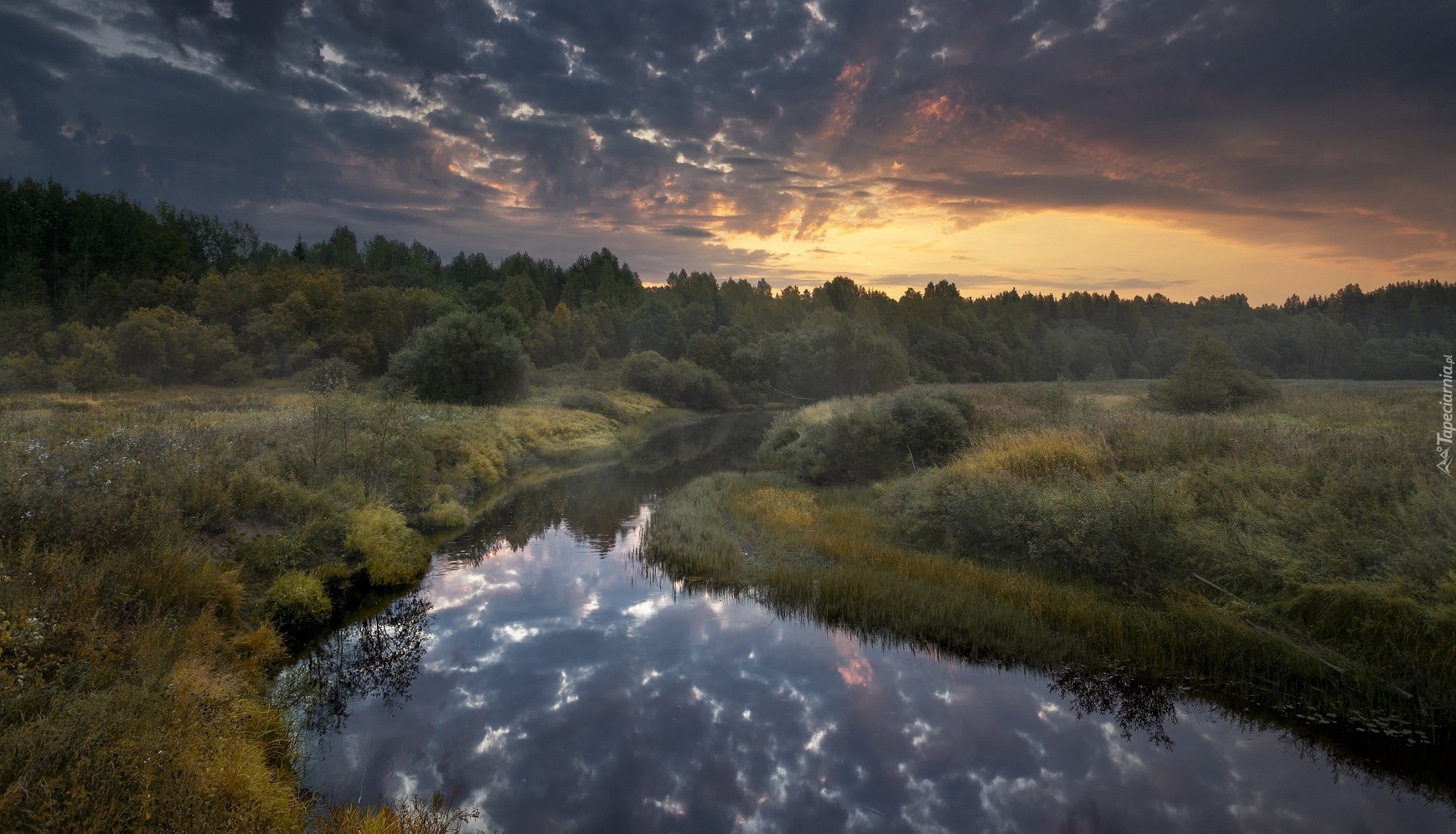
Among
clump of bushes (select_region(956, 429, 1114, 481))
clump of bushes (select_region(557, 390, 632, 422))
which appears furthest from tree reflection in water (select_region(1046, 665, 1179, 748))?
clump of bushes (select_region(557, 390, 632, 422))

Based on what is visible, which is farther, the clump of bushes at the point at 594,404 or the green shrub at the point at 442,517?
the clump of bushes at the point at 594,404

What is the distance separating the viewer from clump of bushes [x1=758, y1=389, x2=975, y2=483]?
22.9 m

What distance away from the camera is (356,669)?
418 inches

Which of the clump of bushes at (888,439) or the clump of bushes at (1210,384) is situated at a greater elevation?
the clump of bushes at (1210,384)

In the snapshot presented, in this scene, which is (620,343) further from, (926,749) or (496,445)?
(926,749)

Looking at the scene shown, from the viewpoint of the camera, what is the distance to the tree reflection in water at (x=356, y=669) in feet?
30.4

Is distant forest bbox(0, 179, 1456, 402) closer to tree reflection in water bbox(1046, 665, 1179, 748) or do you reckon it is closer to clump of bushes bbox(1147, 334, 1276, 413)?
clump of bushes bbox(1147, 334, 1276, 413)

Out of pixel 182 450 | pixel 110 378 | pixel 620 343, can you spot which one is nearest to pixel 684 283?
pixel 620 343

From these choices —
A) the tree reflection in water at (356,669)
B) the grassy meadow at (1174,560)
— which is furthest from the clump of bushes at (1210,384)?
the tree reflection in water at (356,669)

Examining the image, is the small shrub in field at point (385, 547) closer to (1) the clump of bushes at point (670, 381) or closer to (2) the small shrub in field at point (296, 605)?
(2) the small shrub in field at point (296, 605)

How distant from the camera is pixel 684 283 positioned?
147 meters

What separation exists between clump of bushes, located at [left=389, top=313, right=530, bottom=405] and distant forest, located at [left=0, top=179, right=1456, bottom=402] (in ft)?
39.2

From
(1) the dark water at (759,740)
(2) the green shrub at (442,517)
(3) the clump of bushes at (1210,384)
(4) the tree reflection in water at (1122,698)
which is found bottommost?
(2) the green shrub at (442,517)

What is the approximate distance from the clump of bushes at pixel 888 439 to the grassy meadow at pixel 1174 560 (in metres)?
3.53
